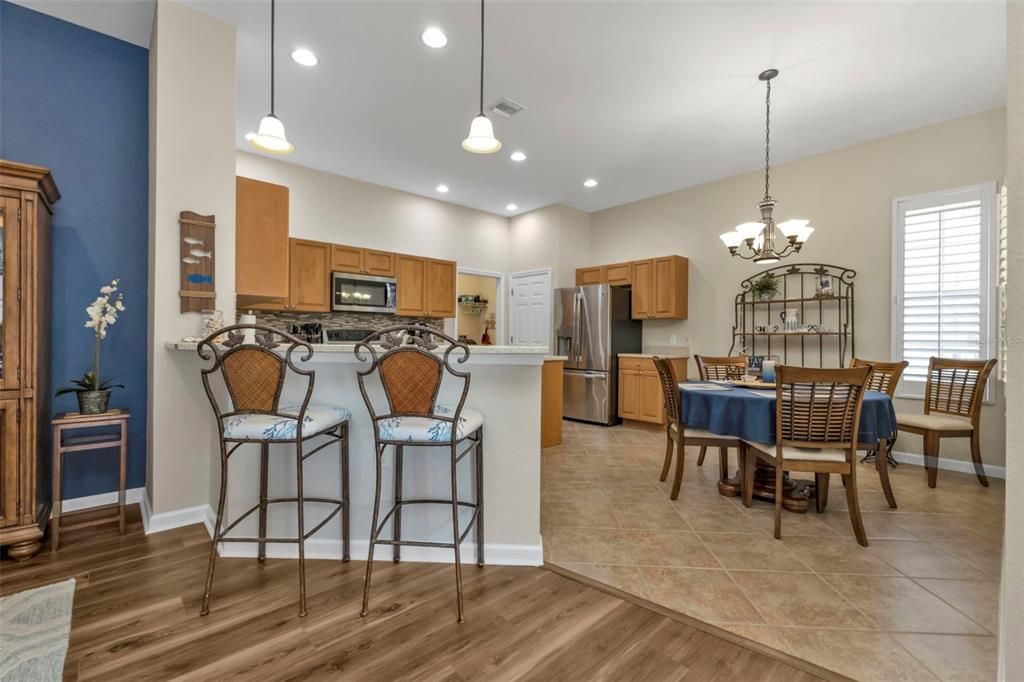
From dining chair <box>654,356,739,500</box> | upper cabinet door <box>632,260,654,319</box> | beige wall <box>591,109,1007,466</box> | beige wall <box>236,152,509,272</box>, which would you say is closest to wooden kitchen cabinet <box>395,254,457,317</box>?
beige wall <box>236,152,509,272</box>

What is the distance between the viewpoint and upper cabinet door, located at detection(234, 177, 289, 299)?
10.2 feet

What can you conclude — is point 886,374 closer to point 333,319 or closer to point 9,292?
point 333,319

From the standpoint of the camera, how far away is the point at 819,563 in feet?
7.14

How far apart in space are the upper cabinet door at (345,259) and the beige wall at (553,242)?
251 cm

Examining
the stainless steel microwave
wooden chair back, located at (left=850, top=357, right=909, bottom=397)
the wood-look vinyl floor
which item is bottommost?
the wood-look vinyl floor

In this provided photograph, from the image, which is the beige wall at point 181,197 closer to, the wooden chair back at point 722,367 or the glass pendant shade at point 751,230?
the glass pendant shade at point 751,230

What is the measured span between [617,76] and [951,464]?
4.26m

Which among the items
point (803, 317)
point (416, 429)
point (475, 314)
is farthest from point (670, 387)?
point (475, 314)

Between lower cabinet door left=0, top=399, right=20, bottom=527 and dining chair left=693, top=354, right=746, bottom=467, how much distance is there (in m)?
4.32

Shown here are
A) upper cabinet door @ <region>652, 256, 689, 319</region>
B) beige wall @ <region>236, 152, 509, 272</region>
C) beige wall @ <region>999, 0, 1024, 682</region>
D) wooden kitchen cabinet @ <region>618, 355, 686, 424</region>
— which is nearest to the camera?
beige wall @ <region>999, 0, 1024, 682</region>

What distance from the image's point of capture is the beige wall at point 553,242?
20.9 feet

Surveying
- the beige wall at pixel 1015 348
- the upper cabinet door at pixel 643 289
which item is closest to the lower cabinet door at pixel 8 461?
the beige wall at pixel 1015 348

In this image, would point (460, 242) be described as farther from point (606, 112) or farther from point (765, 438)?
point (765, 438)

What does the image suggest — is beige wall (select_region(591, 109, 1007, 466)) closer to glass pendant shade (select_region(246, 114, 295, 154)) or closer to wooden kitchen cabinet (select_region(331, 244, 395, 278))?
wooden kitchen cabinet (select_region(331, 244, 395, 278))
